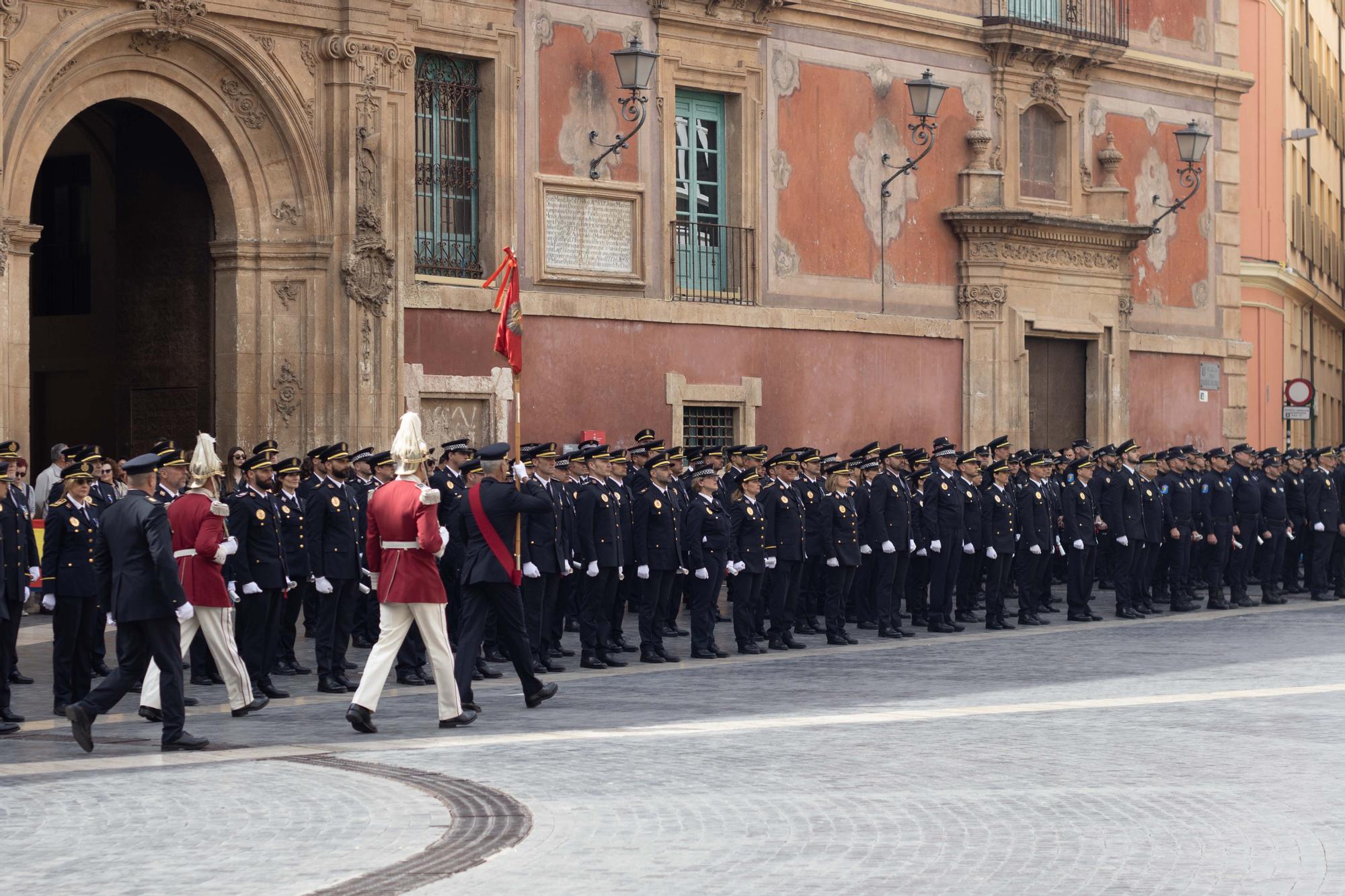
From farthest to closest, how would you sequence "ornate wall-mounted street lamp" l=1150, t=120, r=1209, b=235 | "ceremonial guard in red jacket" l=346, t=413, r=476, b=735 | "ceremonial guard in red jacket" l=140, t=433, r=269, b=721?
"ornate wall-mounted street lamp" l=1150, t=120, r=1209, b=235
"ceremonial guard in red jacket" l=140, t=433, r=269, b=721
"ceremonial guard in red jacket" l=346, t=413, r=476, b=735

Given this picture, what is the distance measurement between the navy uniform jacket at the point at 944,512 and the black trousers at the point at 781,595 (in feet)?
7.12

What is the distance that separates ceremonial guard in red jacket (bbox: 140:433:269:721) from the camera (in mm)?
13000

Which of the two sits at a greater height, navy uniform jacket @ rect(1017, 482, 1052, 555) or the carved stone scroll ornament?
the carved stone scroll ornament

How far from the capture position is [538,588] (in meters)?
16.2

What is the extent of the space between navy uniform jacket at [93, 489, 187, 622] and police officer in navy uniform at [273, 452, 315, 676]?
3.17 m

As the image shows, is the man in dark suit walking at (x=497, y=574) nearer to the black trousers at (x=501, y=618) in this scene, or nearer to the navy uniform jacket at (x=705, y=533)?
the black trousers at (x=501, y=618)

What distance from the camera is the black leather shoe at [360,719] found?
12.1 metres

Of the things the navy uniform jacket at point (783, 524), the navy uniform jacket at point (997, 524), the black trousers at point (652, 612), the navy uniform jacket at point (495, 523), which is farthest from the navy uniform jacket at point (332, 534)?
the navy uniform jacket at point (997, 524)

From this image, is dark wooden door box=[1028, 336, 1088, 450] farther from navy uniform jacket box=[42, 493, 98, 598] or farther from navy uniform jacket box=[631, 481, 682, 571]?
navy uniform jacket box=[42, 493, 98, 598]

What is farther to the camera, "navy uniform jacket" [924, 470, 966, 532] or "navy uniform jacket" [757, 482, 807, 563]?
"navy uniform jacket" [924, 470, 966, 532]

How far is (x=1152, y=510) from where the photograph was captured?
22.5m

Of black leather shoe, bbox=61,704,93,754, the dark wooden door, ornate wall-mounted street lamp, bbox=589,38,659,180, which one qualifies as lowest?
black leather shoe, bbox=61,704,93,754

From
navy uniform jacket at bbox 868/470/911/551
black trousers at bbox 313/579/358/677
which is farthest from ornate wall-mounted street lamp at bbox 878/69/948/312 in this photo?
black trousers at bbox 313/579/358/677

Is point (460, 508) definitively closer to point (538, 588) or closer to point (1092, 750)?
point (538, 588)
